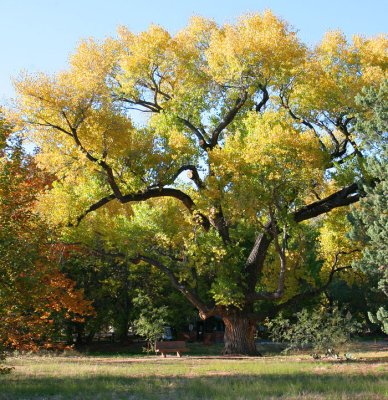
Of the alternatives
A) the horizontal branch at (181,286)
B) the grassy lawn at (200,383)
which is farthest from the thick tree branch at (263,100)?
the grassy lawn at (200,383)

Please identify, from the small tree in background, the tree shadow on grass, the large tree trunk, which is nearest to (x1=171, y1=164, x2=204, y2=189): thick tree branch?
the large tree trunk

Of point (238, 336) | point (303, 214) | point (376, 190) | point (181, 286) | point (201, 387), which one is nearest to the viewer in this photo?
point (201, 387)

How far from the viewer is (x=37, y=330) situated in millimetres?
13367

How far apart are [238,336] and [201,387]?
1319cm

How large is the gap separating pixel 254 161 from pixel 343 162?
5.58m

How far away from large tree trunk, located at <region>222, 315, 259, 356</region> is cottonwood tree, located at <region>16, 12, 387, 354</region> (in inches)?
1.9

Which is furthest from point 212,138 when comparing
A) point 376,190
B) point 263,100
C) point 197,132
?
point 376,190

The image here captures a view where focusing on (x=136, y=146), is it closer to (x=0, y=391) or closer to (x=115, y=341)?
(x=0, y=391)

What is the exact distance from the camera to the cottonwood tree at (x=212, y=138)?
20.9 m

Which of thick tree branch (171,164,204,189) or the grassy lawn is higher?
thick tree branch (171,164,204,189)

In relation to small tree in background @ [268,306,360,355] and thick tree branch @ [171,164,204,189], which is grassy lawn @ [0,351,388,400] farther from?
thick tree branch @ [171,164,204,189]

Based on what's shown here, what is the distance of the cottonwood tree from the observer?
68.7 ft

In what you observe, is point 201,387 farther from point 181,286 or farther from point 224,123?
point 224,123

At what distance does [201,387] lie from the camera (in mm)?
12430
